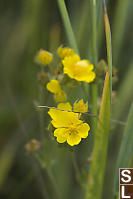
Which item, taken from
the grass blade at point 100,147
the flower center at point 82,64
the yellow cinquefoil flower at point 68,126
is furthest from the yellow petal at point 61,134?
the flower center at point 82,64

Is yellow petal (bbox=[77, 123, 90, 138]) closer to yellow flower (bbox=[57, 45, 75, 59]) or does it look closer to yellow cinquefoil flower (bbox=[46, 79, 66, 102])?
yellow cinquefoil flower (bbox=[46, 79, 66, 102])

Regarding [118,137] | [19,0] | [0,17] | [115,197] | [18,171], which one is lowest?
[115,197]

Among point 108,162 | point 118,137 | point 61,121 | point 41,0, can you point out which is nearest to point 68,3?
point 41,0

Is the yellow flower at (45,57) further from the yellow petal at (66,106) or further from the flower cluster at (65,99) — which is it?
the yellow petal at (66,106)

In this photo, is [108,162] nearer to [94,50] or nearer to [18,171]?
[18,171]

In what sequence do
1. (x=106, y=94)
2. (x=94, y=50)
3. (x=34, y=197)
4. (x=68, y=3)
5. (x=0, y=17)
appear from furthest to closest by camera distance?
(x=0, y=17) < (x=68, y=3) < (x=34, y=197) < (x=94, y=50) < (x=106, y=94)

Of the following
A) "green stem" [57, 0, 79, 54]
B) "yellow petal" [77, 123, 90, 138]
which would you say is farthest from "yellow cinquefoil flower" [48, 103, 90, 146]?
"green stem" [57, 0, 79, 54]
